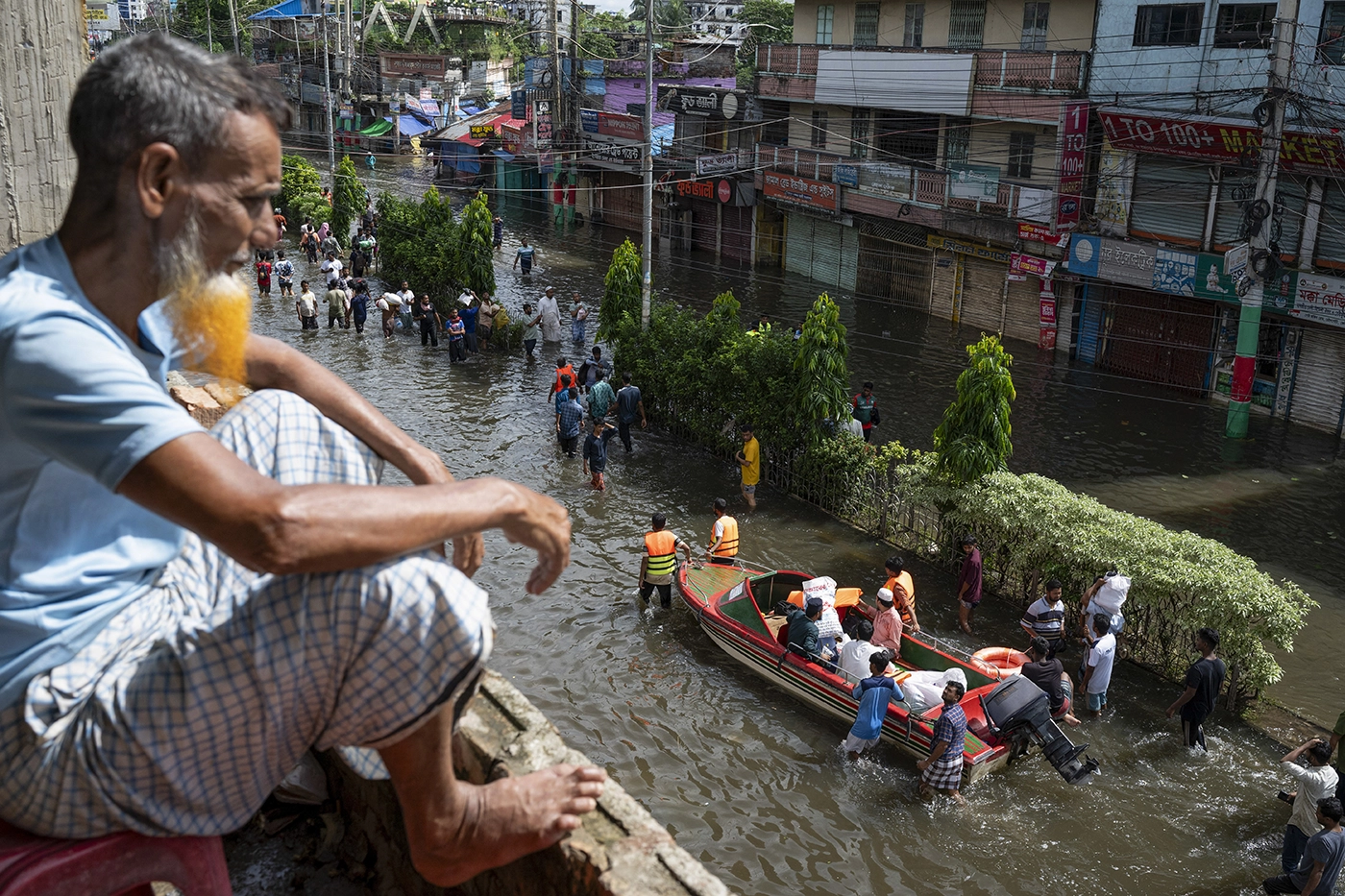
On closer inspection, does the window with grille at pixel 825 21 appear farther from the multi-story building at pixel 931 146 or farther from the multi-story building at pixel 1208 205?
Answer: the multi-story building at pixel 1208 205

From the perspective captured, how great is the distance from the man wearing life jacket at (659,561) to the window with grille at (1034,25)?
18.7 m

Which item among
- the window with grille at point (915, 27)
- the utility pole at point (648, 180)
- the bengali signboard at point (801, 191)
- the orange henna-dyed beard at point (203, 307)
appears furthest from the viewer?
A: the bengali signboard at point (801, 191)

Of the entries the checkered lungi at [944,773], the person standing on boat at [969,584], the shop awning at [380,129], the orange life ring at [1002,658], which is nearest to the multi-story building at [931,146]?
the person standing on boat at [969,584]

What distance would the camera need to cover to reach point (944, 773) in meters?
10.0

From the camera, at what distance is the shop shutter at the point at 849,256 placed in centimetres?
3278

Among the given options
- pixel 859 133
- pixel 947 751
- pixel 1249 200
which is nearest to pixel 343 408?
pixel 947 751

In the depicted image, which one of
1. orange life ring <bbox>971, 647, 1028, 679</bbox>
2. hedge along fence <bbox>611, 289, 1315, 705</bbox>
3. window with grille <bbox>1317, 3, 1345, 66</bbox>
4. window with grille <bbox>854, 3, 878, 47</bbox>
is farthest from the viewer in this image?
window with grille <bbox>854, 3, 878, 47</bbox>

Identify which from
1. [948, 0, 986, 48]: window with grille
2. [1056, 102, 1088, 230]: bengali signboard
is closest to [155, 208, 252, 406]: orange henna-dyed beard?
[1056, 102, 1088, 230]: bengali signboard

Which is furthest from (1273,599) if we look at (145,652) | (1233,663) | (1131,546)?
(145,652)

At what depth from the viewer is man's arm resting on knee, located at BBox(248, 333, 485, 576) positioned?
280cm

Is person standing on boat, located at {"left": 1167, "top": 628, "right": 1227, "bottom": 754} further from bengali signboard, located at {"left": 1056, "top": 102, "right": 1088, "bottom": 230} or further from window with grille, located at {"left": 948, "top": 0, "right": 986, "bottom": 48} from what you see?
window with grille, located at {"left": 948, "top": 0, "right": 986, "bottom": 48}

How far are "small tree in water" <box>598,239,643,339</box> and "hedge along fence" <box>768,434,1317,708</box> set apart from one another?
6.32 meters

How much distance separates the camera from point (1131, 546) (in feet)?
40.3

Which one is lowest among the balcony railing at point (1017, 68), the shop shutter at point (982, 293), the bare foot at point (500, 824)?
the shop shutter at point (982, 293)
